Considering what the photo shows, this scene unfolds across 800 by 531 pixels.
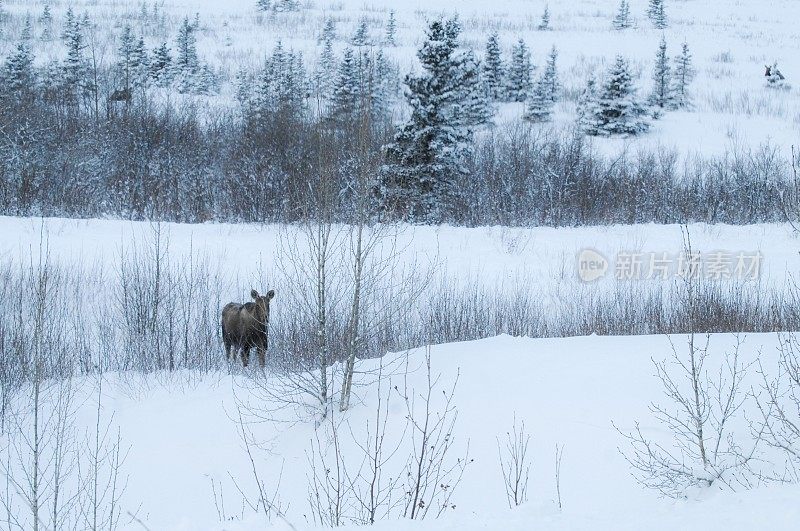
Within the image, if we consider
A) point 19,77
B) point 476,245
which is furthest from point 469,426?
point 19,77

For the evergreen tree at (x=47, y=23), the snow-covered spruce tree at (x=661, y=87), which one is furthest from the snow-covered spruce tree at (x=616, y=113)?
the evergreen tree at (x=47, y=23)

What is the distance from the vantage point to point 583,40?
184 feet

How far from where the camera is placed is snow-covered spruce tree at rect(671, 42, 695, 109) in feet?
131

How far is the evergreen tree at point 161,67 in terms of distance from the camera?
43.4 m

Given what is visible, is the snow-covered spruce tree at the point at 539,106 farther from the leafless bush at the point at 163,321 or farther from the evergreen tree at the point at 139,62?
the leafless bush at the point at 163,321

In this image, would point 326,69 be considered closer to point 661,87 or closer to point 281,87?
point 281,87

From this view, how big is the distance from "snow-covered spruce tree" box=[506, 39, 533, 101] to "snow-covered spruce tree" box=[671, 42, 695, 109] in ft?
28.8

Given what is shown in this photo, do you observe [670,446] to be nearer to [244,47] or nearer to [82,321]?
[82,321]

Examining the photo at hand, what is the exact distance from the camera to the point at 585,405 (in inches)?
272

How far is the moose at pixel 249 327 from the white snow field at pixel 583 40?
24.1 metres

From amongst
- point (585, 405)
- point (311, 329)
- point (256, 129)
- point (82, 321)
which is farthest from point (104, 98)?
point (585, 405)

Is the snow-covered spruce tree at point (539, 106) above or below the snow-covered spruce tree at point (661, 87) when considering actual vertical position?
below

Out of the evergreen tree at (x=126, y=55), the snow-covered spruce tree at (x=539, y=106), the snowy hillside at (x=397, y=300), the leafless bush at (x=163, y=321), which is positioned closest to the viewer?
the snowy hillside at (x=397, y=300)

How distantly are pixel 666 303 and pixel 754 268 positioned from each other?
3.40 meters
